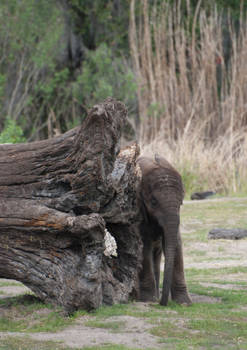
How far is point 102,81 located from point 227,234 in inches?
429

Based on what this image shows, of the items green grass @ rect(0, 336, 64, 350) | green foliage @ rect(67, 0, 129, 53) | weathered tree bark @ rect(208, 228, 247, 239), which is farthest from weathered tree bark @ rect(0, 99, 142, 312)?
green foliage @ rect(67, 0, 129, 53)

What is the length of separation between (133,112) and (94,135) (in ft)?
55.0

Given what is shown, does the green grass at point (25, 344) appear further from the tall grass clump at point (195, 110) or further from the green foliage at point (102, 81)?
the green foliage at point (102, 81)

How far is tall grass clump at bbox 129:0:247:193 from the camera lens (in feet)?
62.5

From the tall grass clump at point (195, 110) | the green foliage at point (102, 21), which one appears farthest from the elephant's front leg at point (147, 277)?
the green foliage at point (102, 21)

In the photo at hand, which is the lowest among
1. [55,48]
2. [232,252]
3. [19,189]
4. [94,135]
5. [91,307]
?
[232,252]

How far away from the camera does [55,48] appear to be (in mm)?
23547

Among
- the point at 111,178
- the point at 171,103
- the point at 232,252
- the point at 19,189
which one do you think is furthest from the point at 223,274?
the point at 171,103

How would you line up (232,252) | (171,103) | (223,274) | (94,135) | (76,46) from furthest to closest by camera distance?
1. (76,46)
2. (171,103)
3. (232,252)
4. (223,274)
5. (94,135)

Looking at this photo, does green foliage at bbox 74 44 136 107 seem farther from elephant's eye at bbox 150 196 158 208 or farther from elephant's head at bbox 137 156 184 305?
elephant's eye at bbox 150 196 158 208

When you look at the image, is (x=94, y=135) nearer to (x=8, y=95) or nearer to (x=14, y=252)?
(x=14, y=252)

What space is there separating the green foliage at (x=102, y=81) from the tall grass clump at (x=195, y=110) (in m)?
0.89

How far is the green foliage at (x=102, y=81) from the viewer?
2250 cm

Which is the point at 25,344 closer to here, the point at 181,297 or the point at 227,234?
the point at 181,297
